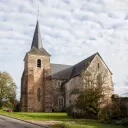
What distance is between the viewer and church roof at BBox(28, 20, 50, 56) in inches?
1908

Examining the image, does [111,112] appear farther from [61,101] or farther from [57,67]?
[57,67]

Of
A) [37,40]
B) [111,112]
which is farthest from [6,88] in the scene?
[111,112]

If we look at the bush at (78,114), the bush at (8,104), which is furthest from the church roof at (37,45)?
the bush at (78,114)

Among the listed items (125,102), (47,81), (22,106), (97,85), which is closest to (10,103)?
(22,106)

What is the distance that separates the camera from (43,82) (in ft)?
155

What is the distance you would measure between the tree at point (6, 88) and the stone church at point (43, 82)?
3064 mm

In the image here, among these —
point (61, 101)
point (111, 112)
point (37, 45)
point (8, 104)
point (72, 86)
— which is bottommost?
point (111, 112)

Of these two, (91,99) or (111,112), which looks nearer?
(111,112)

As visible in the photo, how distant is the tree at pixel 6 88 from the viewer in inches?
1922

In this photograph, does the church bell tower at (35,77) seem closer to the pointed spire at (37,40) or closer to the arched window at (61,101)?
the pointed spire at (37,40)

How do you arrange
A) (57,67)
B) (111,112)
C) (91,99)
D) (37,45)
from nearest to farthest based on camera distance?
(111,112)
(91,99)
(37,45)
(57,67)

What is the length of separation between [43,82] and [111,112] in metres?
21.3

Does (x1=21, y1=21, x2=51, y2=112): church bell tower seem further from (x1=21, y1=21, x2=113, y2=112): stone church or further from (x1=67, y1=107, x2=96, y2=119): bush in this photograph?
(x1=67, y1=107, x2=96, y2=119): bush

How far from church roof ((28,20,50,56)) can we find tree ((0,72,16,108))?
8.08m
